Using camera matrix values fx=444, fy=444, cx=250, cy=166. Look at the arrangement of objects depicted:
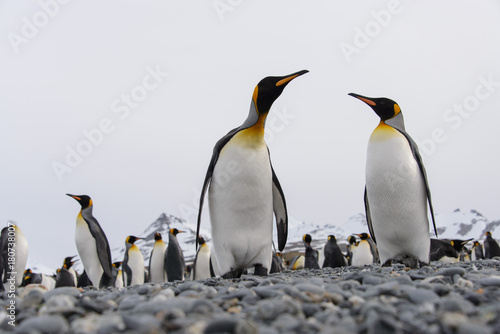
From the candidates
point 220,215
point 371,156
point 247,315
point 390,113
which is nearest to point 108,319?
point 247,315

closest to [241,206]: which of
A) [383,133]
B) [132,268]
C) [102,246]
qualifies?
[383,133]

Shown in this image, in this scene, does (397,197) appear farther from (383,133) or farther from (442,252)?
(442,252)

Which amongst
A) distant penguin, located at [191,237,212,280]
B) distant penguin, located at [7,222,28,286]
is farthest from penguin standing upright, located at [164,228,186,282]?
distant penguin, located at [7,222,28,286]

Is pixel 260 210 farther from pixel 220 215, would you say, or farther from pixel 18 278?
pixel 18 278

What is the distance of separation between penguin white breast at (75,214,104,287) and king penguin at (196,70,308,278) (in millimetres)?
5448

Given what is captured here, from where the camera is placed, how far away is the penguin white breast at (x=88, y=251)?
30.0 ft

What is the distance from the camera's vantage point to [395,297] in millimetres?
2057

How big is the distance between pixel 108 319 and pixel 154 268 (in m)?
11.2

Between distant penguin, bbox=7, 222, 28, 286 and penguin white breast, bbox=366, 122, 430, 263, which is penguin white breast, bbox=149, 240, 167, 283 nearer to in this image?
distant penguin, bbox=7, 222, 28, 286

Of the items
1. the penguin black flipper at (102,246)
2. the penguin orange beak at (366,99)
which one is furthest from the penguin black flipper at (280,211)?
the penguin black flipper at (102,246)

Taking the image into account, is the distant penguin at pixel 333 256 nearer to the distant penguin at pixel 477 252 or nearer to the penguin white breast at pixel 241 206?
the penguin white breast at pixel 241 206

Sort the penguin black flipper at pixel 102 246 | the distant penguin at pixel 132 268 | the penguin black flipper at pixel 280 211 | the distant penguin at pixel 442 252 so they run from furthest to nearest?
the distant penguin at pixel 132 268
the distant penguin at pixel 442 252
the penguin black flipper at pixel 102 246
the penguin black flipper at pixel 280 211

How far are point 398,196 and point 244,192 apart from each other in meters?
1.77

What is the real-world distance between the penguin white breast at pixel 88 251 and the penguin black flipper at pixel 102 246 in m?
0.09
